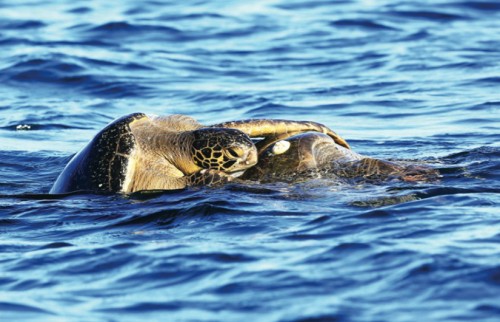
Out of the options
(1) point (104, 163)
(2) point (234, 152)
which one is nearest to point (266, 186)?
(2) point (234, 152)

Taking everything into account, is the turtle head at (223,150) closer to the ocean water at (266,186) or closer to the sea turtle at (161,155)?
→ the sea turtle at (161,155)

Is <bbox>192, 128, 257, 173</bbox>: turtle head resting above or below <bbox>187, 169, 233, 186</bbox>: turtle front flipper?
above

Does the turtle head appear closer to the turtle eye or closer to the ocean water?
the turtle eye

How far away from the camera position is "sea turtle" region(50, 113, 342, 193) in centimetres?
797

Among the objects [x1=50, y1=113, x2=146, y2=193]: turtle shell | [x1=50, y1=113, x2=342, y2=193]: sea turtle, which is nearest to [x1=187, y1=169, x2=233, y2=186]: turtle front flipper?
[x1=50, y1=113, x2=342, y2=193]: sea turtle

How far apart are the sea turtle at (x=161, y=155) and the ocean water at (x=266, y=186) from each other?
19 centimetres

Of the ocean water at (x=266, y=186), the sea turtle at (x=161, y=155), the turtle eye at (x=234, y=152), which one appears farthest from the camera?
the sea turtle at (x=161, y=155)

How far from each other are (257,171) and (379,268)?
2.64 meters

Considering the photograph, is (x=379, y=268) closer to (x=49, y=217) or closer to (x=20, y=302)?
(x=20, y=302)

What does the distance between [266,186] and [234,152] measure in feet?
1.27

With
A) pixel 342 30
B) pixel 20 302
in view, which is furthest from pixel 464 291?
pixel 342 30

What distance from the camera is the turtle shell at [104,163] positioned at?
7973mm

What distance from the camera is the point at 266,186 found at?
7.96 m

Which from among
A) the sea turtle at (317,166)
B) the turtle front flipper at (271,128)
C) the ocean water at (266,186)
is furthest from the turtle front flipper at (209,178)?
the turtle front flipper at (271,128)
